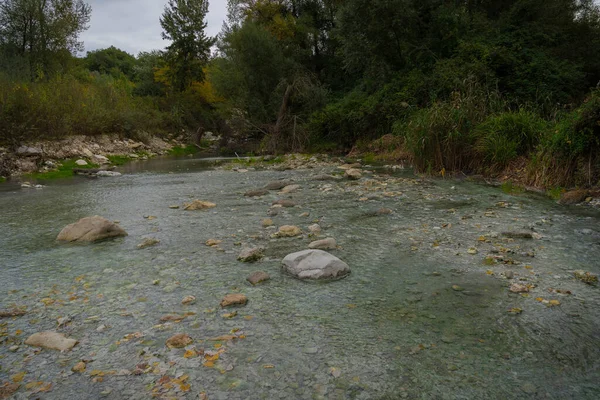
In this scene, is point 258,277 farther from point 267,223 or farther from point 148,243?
point 267,223

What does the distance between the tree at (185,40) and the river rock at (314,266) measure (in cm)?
4039

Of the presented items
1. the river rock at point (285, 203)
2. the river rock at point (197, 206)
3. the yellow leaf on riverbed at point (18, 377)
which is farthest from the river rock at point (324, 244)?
the river rock at point (197, 206)

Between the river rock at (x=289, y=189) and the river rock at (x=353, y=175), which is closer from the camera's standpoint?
the river rock at (x=289, y=189)

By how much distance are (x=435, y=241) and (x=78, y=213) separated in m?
6.61

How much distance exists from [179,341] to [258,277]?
50.9 inches

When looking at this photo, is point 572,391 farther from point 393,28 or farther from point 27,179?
point 393,28

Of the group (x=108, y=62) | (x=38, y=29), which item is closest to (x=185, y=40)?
(x=38, y=29)

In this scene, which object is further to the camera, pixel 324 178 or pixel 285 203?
pixel 324 178

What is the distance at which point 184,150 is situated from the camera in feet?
101

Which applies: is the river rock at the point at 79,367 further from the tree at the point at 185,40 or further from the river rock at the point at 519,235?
the tree at the point at 185,40

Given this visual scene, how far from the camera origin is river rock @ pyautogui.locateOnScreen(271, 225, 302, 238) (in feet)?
19.1

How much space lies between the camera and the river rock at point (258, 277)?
4.12m

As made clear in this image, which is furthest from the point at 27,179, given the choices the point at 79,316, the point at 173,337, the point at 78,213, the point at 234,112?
the point at 234,112

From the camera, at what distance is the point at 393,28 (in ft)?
70.6
